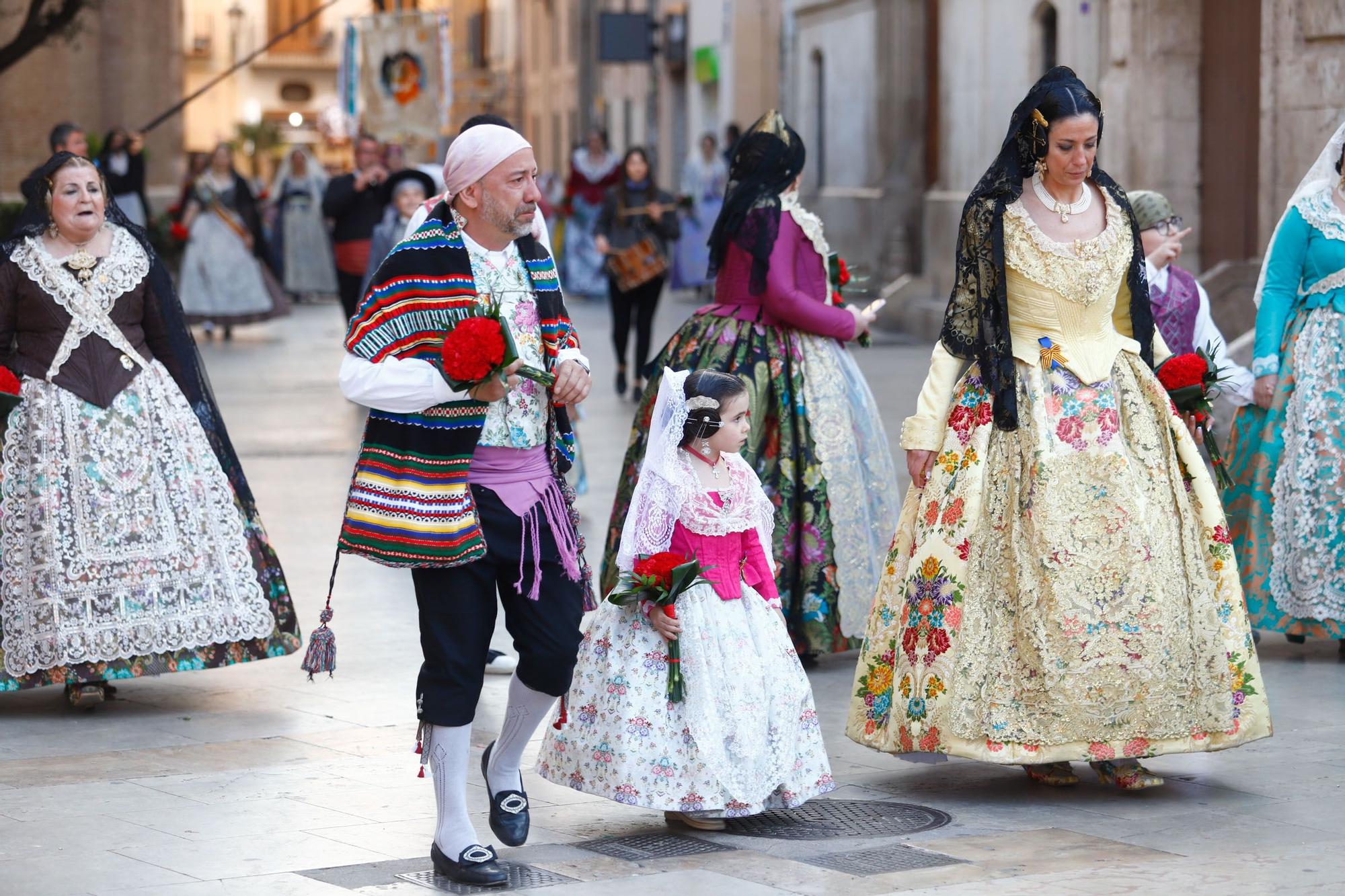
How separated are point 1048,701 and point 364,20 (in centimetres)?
1700

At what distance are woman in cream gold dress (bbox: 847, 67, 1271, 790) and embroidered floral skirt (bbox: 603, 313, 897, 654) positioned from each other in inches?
62.2

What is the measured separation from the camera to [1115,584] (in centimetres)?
559

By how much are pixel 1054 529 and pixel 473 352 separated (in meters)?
1.73

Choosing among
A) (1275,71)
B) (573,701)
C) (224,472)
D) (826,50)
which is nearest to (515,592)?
(573,701)

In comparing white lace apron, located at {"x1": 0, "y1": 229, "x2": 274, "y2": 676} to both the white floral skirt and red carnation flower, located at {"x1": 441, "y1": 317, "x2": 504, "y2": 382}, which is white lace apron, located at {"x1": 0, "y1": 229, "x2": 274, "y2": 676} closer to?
the white floral skirt

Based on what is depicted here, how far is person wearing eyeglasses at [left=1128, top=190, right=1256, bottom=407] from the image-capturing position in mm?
7645

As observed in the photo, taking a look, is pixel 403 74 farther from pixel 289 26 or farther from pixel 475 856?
pixel 289 26

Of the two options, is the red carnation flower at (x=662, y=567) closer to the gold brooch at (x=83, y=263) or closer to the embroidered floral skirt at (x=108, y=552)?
the embroidered floral skirt at (x=108, y=552)

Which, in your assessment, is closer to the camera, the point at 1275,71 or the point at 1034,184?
the point at 1034,184

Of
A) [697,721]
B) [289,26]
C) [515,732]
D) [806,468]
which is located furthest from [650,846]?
[289,26]

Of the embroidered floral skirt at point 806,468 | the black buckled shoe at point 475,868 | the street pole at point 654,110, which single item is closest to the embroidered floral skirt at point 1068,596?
the black buckled shoe at point 475,868

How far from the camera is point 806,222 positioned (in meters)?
7.64

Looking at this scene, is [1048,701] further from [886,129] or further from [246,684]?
[886,129]

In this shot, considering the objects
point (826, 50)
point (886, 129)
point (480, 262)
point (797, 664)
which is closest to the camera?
point (480, 262)
